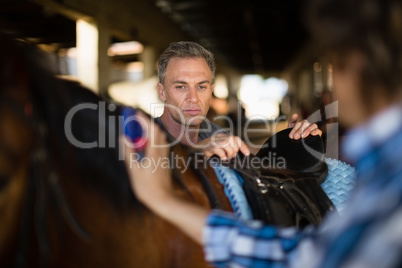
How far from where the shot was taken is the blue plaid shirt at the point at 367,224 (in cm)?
46

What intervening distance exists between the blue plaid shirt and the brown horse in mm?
248

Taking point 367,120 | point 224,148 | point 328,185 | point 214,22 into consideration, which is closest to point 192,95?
point 224,148

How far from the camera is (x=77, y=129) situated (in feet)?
2.50

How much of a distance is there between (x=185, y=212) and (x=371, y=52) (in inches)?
18.6

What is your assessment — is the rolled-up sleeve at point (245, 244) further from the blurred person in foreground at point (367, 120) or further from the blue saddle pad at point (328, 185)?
the blue saddle pad at point (328, 185)

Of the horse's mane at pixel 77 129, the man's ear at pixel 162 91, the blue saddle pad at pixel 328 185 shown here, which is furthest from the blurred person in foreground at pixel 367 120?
the man's ear at pixel 162 91

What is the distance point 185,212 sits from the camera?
2.44ft

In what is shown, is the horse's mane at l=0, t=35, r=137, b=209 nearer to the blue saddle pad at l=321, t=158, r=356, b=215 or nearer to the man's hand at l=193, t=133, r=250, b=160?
the man's hand at l=193, t=133, r=250, b=160

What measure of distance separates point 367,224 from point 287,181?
0.68m

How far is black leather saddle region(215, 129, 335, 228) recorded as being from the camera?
1008 mm

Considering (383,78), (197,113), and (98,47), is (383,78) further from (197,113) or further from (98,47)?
(98,47)

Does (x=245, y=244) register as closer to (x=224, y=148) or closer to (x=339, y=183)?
(x=224, y=148)

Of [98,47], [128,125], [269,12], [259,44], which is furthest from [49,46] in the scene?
[128,125]

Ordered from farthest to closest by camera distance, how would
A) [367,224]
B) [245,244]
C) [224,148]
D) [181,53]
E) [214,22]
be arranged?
[214,22] → [181,53] → [224,148] → [245,244] → [367,224]
